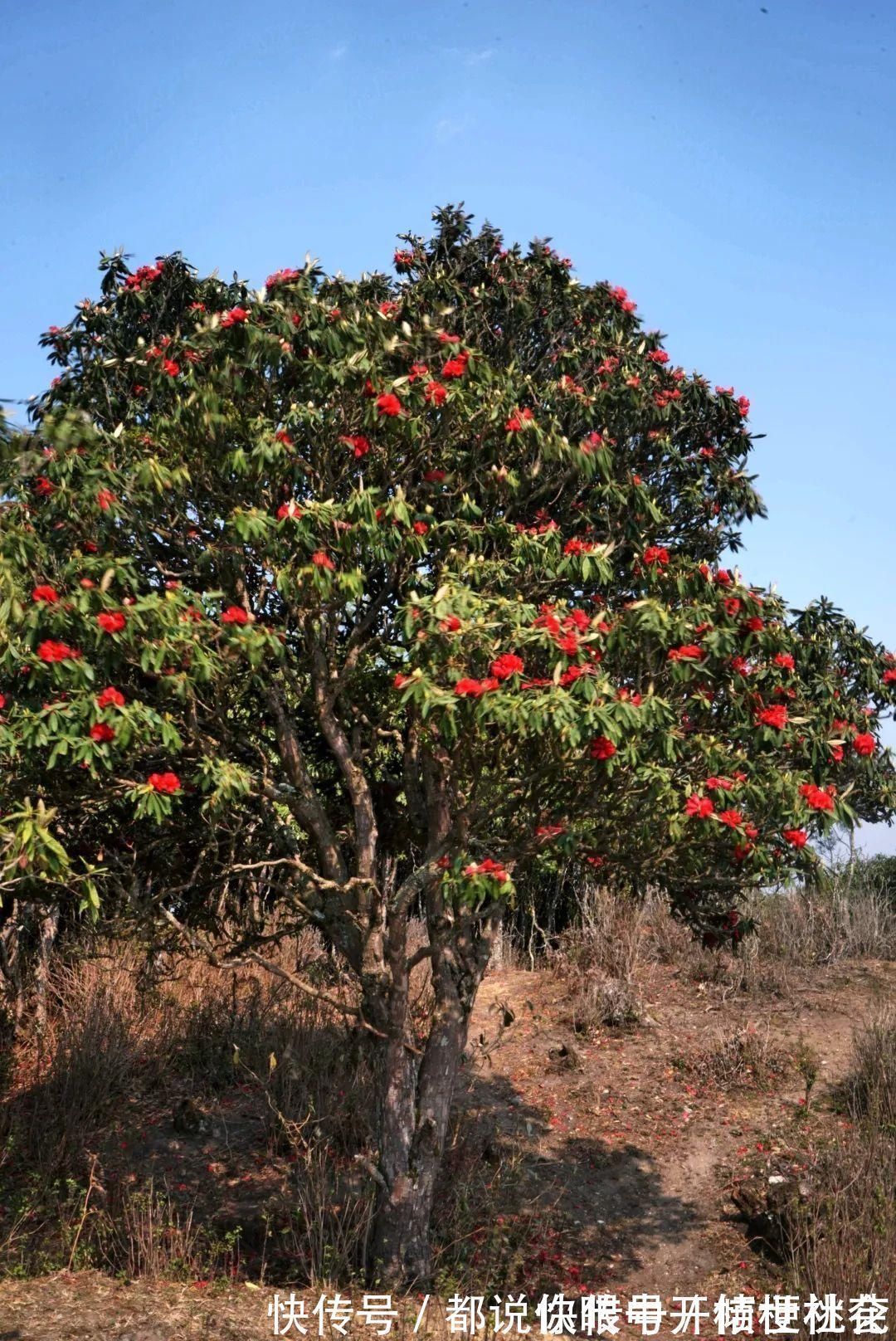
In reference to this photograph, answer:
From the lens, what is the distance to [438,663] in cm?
524

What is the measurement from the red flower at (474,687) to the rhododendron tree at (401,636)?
30mm

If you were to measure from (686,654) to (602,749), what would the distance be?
27.4 inches

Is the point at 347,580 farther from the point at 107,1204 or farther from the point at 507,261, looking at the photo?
the point at 107,1204

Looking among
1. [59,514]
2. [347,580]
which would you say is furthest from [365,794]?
[59,514]

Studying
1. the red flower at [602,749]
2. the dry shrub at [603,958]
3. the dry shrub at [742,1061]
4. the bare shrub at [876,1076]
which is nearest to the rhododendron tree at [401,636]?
the red flower at [602,749]

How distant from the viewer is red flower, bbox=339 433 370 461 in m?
6.19

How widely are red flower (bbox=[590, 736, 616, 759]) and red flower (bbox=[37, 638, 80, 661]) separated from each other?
240cm

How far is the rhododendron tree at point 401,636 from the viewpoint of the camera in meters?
5.22

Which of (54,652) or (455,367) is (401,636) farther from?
(54,652)

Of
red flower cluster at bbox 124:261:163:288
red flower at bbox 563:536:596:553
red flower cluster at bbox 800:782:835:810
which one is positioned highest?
red flower cluster at bbox 124:261:163:288

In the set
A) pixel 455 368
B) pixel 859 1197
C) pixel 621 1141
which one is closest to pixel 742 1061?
pixel 621 1141

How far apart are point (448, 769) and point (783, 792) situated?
182 cm

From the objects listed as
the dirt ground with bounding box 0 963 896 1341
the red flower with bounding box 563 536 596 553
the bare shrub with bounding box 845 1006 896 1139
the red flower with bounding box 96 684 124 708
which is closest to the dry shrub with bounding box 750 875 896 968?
the dirt ground with bounding box 0 963 896 1341

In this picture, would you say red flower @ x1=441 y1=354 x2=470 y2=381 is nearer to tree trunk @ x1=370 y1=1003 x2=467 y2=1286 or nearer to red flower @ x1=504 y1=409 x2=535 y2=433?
red flower @ x1=504 y1=409 x2=535 y2=433
